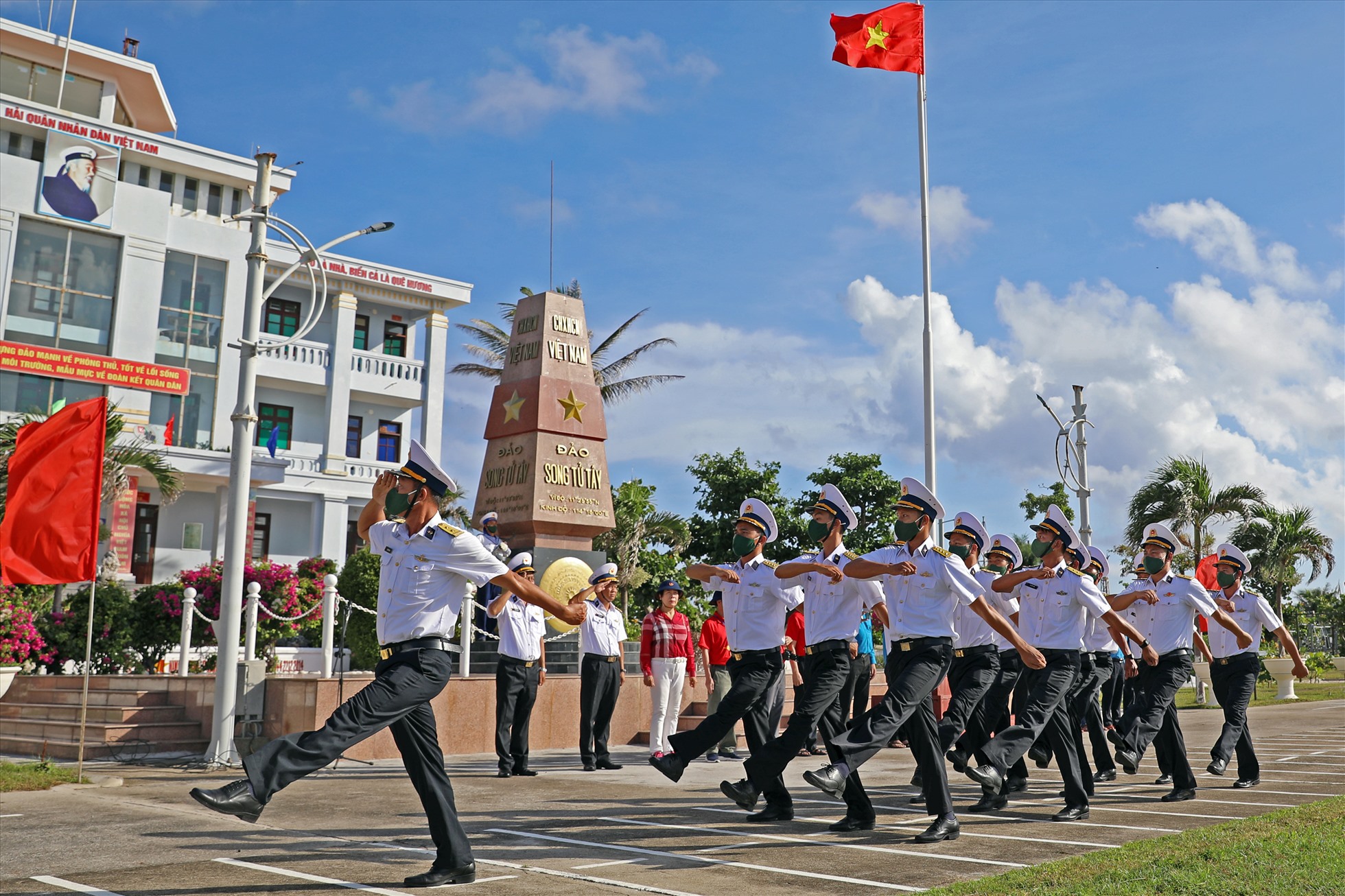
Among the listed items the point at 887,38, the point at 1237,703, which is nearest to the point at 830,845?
the point at 1237,703

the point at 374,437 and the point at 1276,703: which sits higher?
the point at 374,437

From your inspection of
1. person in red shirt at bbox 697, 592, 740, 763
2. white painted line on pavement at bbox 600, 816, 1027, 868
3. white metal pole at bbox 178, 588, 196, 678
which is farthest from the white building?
white painted line on pavement at bbox 600, 816, 1027, 868

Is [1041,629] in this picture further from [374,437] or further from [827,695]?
[374,437]

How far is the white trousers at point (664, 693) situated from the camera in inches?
477

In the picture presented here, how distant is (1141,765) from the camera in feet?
38.3

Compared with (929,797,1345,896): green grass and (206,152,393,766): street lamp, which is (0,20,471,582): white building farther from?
(929,797,1345,896): green grass

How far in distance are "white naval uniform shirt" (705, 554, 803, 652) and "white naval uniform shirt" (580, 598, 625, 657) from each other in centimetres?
410

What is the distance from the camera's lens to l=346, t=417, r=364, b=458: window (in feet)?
120

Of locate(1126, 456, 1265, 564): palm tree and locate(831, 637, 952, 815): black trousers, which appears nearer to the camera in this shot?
locate(831, 637, 952, 815): black trousers

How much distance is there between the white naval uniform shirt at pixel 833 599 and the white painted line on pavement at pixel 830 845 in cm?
126

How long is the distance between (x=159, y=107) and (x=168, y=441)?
11.6m

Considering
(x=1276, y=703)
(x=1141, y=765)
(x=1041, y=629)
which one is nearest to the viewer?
(x=1041, y=629)

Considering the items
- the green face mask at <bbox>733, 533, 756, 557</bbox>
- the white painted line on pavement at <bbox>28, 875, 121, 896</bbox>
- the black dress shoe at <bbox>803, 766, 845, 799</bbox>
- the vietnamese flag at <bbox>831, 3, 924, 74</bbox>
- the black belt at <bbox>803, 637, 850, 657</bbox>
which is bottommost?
the white painted line on pavement at <bbox>28, 875, 121, 896</bbox>

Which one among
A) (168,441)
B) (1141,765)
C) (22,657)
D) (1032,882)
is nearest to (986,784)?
(1032,882)
